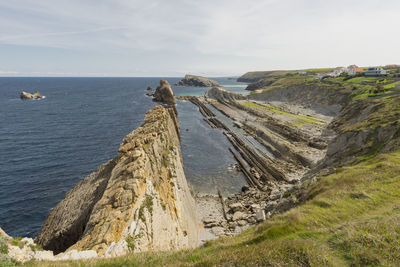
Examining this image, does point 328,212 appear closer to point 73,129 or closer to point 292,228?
point 292,228

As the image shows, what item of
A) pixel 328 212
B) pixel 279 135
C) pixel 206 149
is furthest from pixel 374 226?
pixel 279 135

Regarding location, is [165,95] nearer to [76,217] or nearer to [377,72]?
[76,217]

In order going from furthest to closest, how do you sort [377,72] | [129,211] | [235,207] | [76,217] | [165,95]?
[165,95]
[377,72]
[235,207]
[76,217]
[129,211]

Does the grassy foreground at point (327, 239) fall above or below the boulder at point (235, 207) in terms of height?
above

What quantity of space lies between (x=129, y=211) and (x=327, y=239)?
14.6 meters

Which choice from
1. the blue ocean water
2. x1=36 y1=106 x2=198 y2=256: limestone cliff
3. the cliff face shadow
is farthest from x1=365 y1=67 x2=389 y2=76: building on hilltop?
the cliff face shadow

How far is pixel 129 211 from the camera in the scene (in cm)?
1650

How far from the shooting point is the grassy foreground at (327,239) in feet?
30.9

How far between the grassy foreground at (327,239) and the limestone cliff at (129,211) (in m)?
3.73

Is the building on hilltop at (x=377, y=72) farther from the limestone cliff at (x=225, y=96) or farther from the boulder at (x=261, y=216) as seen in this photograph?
the boulder at (x=261, y=216)

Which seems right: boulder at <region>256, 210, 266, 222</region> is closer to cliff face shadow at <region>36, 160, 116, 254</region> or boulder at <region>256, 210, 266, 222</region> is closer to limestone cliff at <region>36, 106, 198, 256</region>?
limestone cliff at <region>36, 106, 198, 256</region>

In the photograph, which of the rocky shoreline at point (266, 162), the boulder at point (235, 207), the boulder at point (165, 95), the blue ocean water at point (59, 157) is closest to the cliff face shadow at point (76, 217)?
the blue ocean water at point (59, 157)

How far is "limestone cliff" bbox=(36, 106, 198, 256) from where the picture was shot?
14977 mm

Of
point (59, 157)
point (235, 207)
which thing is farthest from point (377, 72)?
point (59, 157)
